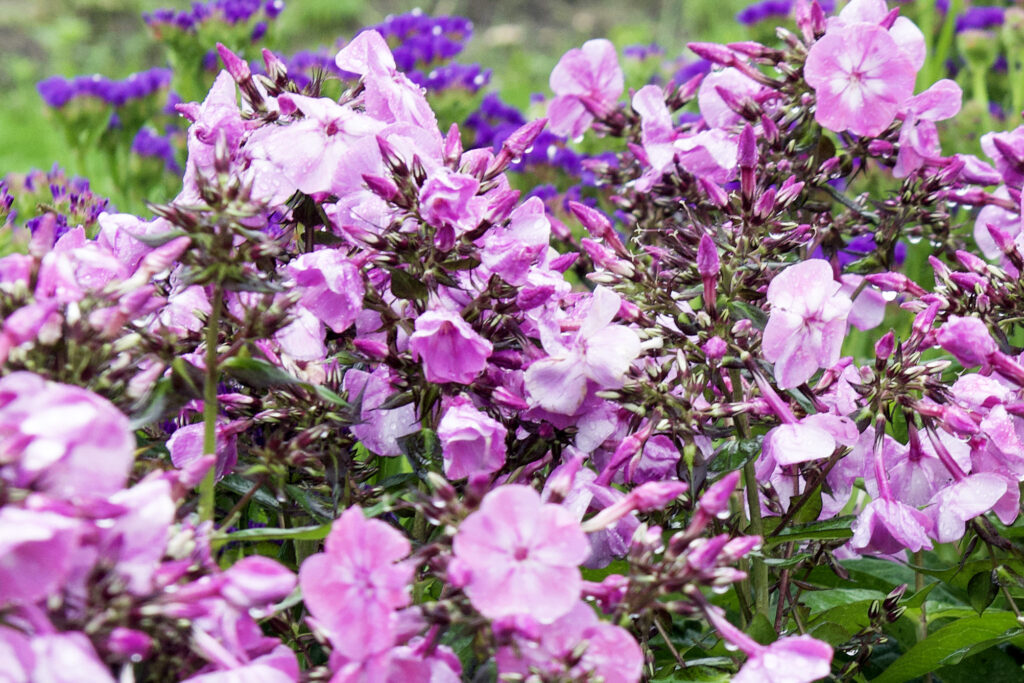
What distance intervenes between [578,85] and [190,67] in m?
1.23

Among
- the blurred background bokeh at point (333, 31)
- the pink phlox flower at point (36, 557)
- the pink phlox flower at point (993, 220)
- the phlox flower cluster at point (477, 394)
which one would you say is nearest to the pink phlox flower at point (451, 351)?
the phlox flower cluster at point (477, 394)

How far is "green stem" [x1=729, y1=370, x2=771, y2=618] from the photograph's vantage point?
925mm

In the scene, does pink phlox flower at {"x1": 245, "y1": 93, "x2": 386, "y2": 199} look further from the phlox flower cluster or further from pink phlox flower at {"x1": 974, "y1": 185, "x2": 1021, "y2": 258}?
pink phlox flower at {"x1": 974, "y1": 185, "x2": 1021, "y2": 258}

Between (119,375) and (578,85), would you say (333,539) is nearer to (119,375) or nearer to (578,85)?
(119,375)

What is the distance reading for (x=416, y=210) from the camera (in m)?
0.86

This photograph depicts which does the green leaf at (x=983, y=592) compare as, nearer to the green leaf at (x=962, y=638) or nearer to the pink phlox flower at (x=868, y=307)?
the green leaf at (x=962, y=638)

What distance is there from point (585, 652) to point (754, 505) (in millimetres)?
314

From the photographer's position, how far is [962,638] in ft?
3.24

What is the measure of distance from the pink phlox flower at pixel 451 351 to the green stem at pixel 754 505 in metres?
0.22

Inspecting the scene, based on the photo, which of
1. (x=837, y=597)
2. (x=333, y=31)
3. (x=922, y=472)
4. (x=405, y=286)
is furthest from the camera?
(x=333, y=31)

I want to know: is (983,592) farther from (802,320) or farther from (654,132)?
(654,132)

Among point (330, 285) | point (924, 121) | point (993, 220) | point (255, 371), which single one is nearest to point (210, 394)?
point (255, 371)

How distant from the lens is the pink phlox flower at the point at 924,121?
112 centimetres

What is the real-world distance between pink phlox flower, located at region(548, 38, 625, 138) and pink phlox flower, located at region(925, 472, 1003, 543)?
59 centimetres
